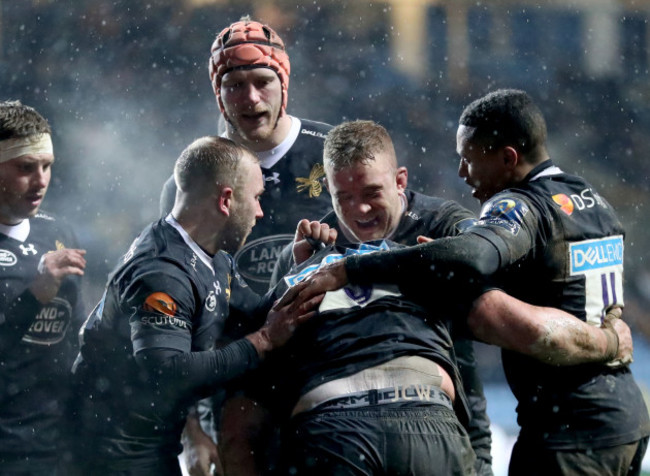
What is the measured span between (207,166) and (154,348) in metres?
0.72

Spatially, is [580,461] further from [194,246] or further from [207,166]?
[207,166]

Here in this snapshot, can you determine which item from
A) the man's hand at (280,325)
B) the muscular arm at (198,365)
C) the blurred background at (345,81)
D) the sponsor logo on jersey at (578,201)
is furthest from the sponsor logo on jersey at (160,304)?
the blurred background at (345,81)

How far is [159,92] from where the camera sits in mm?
9617

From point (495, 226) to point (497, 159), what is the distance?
403 mm

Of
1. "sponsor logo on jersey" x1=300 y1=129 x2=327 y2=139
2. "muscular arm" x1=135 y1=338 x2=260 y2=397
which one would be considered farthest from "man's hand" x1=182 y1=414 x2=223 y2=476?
"sponsor logo on jersey" x1=300 y1=129 x2=327 y2=139

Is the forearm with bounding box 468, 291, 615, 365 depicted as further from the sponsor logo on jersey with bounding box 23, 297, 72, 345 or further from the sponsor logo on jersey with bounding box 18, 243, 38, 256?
the sponsor logo on jersey with bounding box 18, 243, 38, 256

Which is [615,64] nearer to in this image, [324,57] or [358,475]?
[324,57]

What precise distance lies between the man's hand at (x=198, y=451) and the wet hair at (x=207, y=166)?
0.95m

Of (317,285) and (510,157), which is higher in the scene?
(510,157)

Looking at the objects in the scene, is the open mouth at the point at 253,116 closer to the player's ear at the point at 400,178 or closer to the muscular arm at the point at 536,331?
the player's ear at the point at 400,178

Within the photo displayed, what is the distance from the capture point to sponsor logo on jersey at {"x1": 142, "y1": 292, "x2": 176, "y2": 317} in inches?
105

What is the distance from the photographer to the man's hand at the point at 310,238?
304cm

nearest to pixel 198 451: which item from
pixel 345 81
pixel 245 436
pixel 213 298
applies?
pixel 245 436

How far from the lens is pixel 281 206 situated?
3984mm
